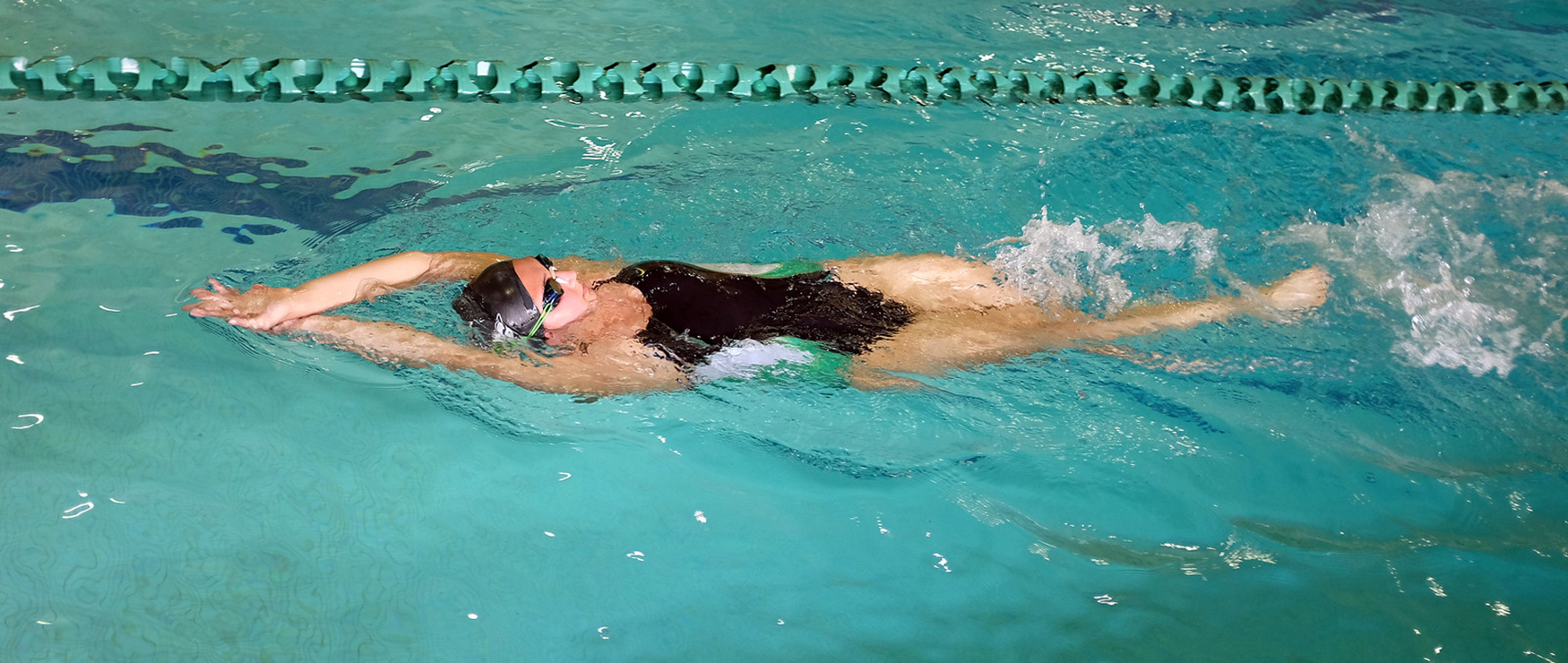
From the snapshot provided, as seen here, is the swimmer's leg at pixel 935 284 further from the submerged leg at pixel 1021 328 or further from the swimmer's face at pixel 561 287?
the swimmer's face at pixel 561 287

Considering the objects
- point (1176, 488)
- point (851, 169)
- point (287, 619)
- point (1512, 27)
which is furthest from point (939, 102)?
point (1512, 27)

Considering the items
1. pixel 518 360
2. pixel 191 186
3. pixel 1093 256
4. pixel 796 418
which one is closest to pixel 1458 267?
pixel 1093 256

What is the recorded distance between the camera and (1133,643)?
86.5 inches

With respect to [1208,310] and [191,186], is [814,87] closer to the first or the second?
[1208,310]

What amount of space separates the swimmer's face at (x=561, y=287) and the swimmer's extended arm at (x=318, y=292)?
0.39 m

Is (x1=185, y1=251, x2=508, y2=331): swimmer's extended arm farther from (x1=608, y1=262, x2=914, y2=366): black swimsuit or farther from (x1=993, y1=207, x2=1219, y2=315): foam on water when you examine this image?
(x1=993, y1=207, x2=1219, y2=315): foam on water

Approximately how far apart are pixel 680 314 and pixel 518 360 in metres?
0.45

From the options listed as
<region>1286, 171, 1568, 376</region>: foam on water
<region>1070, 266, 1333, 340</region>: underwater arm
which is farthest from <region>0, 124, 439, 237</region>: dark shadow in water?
<region>1286, 171, 1568, 376</region>: foam on water

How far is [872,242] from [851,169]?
541 millimetres

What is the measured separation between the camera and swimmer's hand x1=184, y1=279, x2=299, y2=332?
93.4 inches

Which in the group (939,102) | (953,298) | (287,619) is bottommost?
(287,619)

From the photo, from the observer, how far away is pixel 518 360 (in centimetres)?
256

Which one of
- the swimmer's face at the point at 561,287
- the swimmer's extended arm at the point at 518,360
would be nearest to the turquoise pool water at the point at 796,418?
the swimmer's extended arm at the point at 518,360

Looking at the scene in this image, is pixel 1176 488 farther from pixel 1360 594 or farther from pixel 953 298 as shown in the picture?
pixel 953 298
